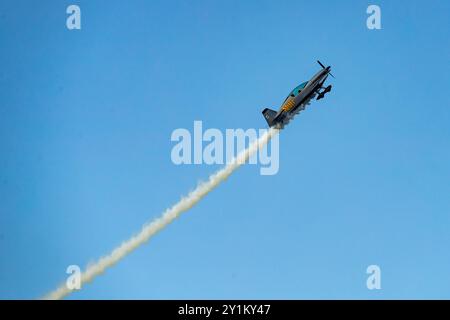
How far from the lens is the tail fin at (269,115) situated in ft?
416

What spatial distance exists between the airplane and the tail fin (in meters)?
0.33

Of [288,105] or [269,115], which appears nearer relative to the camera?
[288,105]

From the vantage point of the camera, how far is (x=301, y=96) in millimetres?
125312

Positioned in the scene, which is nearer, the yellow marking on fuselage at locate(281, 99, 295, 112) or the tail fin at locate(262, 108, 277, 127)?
the yellow marking on fuselage at locate(281, 99, 295, 112)

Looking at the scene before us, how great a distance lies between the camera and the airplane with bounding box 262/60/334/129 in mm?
125312

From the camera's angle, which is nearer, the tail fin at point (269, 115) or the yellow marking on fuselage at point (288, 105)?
the yellow marking on fuselage at point (288, 105)

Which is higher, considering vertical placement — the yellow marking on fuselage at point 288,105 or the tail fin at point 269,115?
the yellow marking on fuselage at point 288,105

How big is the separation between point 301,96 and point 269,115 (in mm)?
4699

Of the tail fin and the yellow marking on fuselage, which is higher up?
the yellow marking on fuselage

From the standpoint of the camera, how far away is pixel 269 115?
126875mm

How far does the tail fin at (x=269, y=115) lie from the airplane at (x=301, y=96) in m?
0.33

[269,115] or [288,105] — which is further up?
[288,105]
